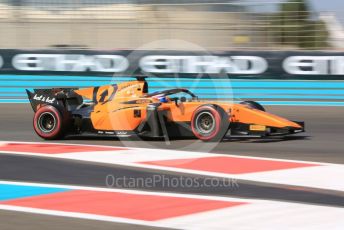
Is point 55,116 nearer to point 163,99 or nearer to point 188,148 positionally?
point 163,99

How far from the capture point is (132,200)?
507cm

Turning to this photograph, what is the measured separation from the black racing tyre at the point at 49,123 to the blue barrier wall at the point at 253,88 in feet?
16.0

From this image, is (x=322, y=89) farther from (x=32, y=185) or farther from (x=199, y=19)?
(x=32, y=185)

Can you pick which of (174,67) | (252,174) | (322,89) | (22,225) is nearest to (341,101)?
(322,89)

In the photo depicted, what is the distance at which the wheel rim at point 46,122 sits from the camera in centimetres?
855

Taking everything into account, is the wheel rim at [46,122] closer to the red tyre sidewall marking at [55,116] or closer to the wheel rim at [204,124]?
the red tyre sidewall marking at [55,116]

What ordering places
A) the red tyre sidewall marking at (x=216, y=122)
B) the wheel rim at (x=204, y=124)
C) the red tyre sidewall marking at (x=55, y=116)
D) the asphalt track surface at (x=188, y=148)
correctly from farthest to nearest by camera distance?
the red tyre sidewall marking at (x=55, y=116) → the wheel rim at (x=204, y=124) → the red tyre sidewall marking at (x=216, y=122) → the asphalt track surface at (x=188, y=148)

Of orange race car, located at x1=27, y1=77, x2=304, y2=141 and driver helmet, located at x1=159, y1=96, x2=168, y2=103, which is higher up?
driver helmet, located at x1=159, y1=96, x2=168, y2=103

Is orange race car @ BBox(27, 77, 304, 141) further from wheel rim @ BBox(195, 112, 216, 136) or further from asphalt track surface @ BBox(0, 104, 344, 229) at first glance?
asphalt track surface @ BBox(0, 104, 344, 229)

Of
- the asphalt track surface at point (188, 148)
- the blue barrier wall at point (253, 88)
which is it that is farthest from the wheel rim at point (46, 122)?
the blue barrier wall at point (253, 88)

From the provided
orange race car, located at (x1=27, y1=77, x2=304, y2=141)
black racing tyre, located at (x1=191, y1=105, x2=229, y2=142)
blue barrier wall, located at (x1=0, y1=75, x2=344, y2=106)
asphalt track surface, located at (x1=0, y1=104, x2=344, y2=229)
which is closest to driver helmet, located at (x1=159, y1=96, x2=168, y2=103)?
orange race car, located at (x1=27, y1=77, x2=304, y2=141)

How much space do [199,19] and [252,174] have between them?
9.54 m

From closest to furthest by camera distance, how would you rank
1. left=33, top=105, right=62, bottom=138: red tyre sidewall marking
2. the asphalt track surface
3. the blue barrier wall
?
1. the asphalt track surface
2. left=33, top=105, right=62, bottom=138: red tyre sidewall marking
3. the blue barrier wall

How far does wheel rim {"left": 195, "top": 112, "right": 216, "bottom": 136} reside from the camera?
7883mm
